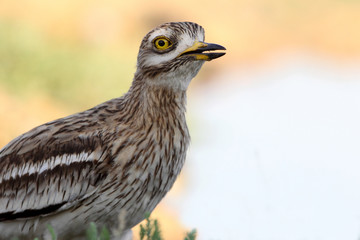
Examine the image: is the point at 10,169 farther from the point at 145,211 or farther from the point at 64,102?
the point at 64,102

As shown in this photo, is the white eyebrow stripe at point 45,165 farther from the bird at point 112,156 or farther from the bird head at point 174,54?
the bird head at point 174,54

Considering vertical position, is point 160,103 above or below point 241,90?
below

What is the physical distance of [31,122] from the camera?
40.7 ft

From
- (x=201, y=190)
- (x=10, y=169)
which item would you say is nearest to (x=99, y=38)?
(x=201, y=190)

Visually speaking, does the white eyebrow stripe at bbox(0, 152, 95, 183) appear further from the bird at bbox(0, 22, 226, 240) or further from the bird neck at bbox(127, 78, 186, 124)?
the bird neck at bbox(127, 78, 186, 124)

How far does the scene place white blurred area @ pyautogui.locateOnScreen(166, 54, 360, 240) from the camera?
316 inches

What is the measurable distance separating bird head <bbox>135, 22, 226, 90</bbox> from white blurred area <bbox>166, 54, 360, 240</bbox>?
988 millimetres

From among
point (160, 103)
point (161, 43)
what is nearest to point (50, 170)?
point (160, 103)

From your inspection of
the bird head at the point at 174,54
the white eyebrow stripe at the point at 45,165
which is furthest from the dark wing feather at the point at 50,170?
the bird head at the point at 174,54

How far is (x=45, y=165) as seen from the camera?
598 cm

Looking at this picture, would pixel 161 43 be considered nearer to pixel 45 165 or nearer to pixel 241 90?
pixel 45 165

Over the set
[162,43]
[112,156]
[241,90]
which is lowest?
[112,156]

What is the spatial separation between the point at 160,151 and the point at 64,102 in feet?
28.3

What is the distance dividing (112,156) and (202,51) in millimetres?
943
